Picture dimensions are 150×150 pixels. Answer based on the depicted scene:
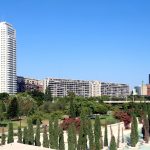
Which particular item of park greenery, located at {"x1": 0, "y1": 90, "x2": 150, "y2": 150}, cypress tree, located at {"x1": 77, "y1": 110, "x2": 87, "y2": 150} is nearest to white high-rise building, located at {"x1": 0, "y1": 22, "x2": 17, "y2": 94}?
park greenery, located at {"x1": 0, "y1": 90, "x2": 150, "y2": 150}

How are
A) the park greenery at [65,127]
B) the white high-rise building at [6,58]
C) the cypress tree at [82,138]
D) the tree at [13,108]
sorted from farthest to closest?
the white high-rise building at [6,58]
the tree at [13,108]
the park greenery at [65,127]
the cypress tree at [82,138]

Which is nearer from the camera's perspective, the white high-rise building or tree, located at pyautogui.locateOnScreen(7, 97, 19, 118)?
tree, located at pyautogui.locateOnScreen(7, 97, 19, 118)

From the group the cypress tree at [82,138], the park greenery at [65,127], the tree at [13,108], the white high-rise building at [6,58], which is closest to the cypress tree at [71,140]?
the park greenery at [65,127]

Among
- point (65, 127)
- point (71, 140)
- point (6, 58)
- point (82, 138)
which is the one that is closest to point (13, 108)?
point (65, 127)

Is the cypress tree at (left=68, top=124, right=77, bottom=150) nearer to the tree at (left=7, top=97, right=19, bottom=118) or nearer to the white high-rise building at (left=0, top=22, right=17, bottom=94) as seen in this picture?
the tree at (left=7, top=97, right=19, bottom=118)

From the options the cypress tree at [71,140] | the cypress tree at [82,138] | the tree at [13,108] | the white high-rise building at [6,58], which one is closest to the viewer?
the cypress tree at [82,138]

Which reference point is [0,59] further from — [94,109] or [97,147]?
[97,147]

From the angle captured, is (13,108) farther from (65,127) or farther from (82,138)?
(82,138)

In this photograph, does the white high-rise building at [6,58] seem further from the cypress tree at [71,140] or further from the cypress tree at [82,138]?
the cypress tree at [71,140]

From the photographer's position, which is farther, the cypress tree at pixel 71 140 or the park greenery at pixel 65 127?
the park greenery at pixel 65 127

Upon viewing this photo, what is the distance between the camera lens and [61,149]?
4491cm

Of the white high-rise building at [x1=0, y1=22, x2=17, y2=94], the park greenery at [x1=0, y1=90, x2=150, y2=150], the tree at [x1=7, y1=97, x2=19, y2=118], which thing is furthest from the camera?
the white high-rise building at [x1=0, y1=22, x2=17, y2=94]

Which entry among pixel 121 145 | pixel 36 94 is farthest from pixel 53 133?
pixel 36 94

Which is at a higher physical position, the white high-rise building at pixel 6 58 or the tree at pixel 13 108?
the white high-rise building at pixel 6 58
